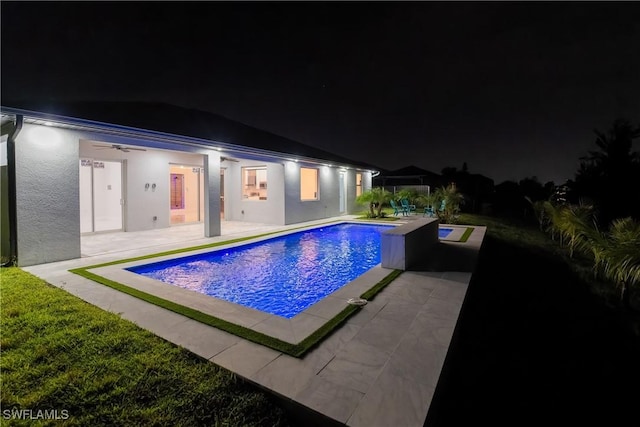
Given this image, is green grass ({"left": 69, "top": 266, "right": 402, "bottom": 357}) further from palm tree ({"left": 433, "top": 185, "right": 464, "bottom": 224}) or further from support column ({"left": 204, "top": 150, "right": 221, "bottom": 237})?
palm tree ({"left": 433, "top": 185, "right": 464, "bottom": 224})

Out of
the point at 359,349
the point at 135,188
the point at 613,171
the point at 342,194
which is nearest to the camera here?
the point at 359,349

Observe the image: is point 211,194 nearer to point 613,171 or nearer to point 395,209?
point 395,209

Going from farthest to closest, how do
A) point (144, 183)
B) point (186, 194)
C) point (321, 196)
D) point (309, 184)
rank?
1. point (309, 184)
2. point (321, 196)
3. point (186, 194)
4. point (144, 183)

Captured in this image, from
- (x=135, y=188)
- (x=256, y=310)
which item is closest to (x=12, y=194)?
(x=135, y=188)

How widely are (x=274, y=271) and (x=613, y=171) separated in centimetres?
3542

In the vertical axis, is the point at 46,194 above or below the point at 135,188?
below

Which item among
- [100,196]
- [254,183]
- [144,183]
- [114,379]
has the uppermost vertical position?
[254,183]

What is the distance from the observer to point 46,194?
22.9 ft

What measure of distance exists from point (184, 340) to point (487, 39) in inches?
625

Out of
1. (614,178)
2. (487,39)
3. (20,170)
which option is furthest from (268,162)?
(614,178)

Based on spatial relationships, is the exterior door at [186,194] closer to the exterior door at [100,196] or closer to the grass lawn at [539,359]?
the exterior door at [100,196]

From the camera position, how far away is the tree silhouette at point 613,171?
26248 millimetres

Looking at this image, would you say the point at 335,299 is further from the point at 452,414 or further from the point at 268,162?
the point at 268,162

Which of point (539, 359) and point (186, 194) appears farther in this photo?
point (186, 194)
